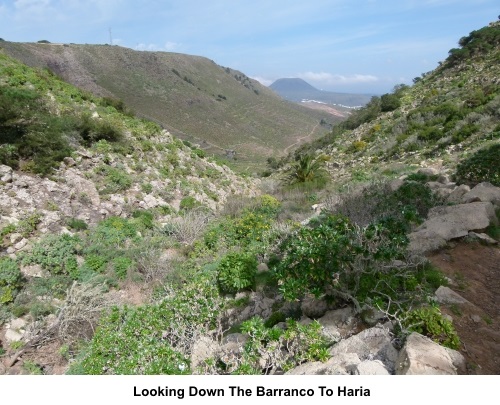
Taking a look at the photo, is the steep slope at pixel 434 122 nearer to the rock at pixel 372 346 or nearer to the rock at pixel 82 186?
the rock at pixel 82 186

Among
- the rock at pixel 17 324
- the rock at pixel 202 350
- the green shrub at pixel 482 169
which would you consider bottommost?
the rock at pixel 17 324

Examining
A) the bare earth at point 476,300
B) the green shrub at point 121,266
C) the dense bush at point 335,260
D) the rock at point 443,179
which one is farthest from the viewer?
the rock at point 443,179

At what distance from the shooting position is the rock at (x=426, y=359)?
10.4ft

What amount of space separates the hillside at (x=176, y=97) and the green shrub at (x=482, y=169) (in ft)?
123

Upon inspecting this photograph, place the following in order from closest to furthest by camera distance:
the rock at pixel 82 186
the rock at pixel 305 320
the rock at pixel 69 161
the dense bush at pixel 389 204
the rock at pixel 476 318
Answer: the rock at pixel 476 318
the rock at pixel 305 320
the dense bush at pixel 389 204
the rock at pixel 82 186
the rock at pixel 69 161

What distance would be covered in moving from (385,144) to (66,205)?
18392 millimetres

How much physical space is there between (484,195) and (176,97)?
214ft

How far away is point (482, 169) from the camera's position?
32.0 feet

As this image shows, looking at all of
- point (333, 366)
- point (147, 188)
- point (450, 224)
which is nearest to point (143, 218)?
point (147, 188)

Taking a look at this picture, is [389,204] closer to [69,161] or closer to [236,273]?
A: [236,273]

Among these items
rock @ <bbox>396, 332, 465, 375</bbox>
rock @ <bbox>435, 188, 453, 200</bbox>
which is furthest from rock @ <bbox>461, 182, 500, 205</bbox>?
rock @ <bbox>396, 332, 465, 375</bbox>

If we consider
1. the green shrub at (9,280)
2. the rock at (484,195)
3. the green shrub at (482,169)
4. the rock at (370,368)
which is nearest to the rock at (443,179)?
the green shrub at (482,169)

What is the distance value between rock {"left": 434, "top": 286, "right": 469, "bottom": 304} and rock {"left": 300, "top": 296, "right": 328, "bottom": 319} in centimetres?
148

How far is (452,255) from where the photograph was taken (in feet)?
20.1
